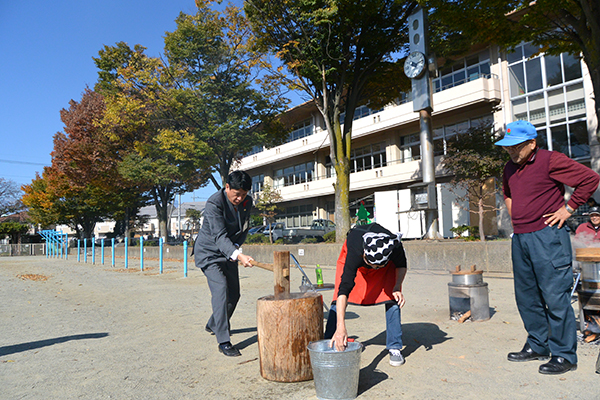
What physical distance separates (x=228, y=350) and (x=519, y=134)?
134 inches

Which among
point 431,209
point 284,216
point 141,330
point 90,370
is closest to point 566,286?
point 90,370

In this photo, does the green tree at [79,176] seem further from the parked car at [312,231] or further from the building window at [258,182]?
the building window at [258,182]

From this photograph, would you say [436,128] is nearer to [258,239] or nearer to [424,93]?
[424,93]

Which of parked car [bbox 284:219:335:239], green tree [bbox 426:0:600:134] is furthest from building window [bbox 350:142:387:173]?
green tree [bbox 426:0:600:134]

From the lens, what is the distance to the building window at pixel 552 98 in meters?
20.6

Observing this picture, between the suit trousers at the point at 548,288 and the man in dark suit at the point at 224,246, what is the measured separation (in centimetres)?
255

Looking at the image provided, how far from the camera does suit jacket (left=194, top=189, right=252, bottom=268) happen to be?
4.54 meters

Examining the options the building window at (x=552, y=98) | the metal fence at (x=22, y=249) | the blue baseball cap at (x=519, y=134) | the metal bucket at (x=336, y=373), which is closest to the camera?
the metal bucket at (x=336, y=373)

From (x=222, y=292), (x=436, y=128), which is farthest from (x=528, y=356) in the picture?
(x=436, y=128)

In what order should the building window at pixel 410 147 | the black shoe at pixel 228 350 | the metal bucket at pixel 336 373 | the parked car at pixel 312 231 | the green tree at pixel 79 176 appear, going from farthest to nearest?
the green tree at pixel 79 176
the parked car at pixel 312 231
the building window at pixel 410 147
the black shoe at pixel 228 350
the metal bucket at pixel 336 373

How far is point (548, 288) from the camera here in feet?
11.6

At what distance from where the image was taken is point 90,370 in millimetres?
3979

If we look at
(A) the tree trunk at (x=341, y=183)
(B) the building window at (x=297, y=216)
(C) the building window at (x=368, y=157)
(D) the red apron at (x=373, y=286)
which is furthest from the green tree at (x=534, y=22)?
(B) the building window at (x=297, y=216)

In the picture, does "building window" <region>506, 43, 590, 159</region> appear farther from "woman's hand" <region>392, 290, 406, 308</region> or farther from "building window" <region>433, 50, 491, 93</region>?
"woman's hand" <region>392, 290, 406, 308</region>
